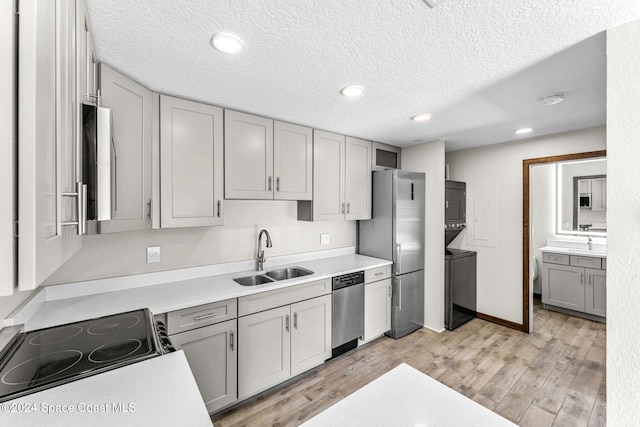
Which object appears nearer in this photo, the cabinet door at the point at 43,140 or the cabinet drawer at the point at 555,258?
the cabinet door at the point at 43,140

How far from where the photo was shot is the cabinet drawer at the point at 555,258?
3.69 m

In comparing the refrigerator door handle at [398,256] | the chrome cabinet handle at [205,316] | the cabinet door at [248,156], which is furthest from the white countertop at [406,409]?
the refrigerator door handle at [398,256]

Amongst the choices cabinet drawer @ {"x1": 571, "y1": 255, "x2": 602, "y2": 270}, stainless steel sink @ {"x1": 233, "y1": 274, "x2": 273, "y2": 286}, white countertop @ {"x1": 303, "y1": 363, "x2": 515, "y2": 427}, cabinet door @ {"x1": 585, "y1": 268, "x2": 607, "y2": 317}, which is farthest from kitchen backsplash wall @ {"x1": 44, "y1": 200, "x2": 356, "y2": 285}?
cabinet door @ {"x1": 585, "y1": 268, "x2": 607, "y2": 317}

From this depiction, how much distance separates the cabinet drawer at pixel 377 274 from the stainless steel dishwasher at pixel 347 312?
81mm

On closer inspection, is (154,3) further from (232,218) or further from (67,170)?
(232,218)

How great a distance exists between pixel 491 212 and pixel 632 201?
2.55 meters

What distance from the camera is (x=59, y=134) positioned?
2.01 ft

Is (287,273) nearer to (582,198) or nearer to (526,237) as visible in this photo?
(526,237)

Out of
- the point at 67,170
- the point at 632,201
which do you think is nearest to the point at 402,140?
the point at 632,201

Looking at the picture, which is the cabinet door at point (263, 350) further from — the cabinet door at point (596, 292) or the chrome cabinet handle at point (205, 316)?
the cabinet door at point (596, 292)

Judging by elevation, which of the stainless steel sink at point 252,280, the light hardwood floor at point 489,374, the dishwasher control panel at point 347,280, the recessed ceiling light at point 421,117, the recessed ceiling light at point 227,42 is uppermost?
the recessed ceiling light at point 421,117

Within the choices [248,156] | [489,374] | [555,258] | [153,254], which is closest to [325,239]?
[248,156]

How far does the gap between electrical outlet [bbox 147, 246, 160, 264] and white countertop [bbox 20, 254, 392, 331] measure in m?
0.20

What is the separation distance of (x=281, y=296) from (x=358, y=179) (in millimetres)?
1584
